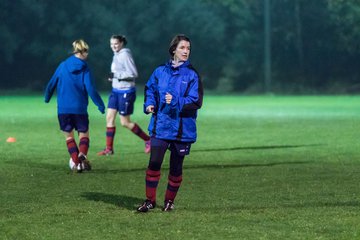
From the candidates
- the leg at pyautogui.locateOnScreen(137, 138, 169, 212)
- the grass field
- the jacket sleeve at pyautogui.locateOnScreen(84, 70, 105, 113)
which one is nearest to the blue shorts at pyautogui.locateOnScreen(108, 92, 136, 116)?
the grass field

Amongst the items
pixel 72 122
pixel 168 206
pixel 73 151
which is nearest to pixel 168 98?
pixel 168 206

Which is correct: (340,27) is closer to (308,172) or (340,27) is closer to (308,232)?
(308,172)

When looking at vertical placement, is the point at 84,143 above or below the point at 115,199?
above

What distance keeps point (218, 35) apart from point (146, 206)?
4335cm

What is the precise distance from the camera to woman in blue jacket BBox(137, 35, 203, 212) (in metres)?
9.18

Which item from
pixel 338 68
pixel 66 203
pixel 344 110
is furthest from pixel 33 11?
pixel 66 203

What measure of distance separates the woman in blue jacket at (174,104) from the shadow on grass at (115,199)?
20.2 inches

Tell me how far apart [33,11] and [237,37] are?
34.2 ft

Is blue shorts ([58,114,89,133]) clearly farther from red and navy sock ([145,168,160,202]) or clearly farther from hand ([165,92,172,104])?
hand ([165,92,172,104])

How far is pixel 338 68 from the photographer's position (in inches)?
2023

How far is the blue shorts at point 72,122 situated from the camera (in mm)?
13438

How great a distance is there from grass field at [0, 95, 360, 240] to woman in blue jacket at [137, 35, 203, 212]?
60 centimetres

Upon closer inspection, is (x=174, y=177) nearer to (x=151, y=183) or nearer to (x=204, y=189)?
(x=151, y=183)

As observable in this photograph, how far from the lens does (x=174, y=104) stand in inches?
360
